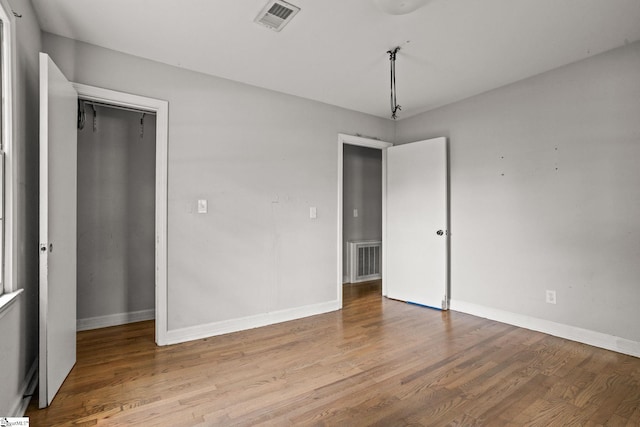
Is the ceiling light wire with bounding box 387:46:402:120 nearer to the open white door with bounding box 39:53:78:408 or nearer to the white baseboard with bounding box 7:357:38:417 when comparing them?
the open white door with bounding box 39:53:78:408

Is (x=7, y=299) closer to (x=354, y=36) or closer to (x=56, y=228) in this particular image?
(x=56, y=228)

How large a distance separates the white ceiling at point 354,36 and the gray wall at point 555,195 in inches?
11.8

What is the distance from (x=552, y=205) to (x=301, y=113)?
2.68m

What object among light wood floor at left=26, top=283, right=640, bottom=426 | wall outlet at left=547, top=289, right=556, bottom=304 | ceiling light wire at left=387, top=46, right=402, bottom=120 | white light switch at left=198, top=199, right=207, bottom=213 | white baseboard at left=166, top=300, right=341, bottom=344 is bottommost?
light wood floor at left=26, top=283, right=640, bottom=426

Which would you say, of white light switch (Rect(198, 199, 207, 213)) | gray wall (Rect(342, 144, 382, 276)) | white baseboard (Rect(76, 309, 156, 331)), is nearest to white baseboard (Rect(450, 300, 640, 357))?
gray wall (Rect(342, 144, 382, 276))

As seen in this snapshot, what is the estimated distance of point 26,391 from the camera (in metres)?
1.88

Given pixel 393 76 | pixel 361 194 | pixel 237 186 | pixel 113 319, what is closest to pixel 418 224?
pixel 361 194

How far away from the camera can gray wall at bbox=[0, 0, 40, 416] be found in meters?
1.63

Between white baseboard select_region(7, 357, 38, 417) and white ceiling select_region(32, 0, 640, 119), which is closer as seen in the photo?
white baseboard select_region(7, 357, 38, 417)

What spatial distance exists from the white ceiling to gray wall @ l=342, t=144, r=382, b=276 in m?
2.18

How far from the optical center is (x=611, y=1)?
6.52ft

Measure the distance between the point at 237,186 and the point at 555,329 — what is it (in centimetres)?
330

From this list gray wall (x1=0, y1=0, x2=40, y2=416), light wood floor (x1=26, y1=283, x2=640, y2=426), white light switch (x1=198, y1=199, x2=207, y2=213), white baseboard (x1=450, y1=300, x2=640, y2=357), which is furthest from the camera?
white light switch (x1=198, y1=199, x2=207, y2=213)

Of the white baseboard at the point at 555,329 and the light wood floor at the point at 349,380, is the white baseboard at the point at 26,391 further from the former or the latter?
the white baseboard at the point at 555,329
